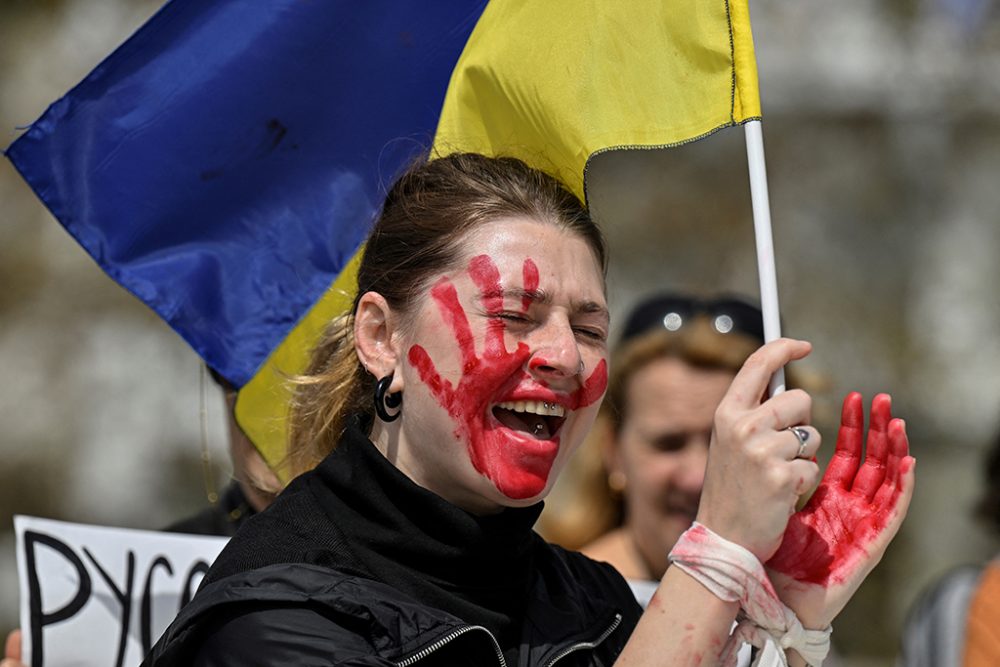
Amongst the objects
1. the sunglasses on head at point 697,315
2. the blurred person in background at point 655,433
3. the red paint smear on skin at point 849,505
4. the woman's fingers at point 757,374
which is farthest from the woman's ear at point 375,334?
the sunglasses on head at point 697,315

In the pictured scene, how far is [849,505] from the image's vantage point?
2.40 meters

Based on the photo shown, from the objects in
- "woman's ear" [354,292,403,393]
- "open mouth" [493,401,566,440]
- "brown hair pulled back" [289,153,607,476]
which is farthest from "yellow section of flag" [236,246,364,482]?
"open mouth" [493,401,566,440]

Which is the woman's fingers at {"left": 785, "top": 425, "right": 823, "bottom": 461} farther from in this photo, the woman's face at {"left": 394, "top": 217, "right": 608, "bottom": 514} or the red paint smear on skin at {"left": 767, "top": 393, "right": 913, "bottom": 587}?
the woman's face at {"left": 394, "top": 217, "right": 608, "bottom": 514}

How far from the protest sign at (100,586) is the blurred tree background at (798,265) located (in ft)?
17.6

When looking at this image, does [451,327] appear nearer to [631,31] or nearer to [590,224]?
[590,224]

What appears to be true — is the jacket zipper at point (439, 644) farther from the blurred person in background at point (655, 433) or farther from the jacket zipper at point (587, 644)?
the blurred person in background at point (655, 433)

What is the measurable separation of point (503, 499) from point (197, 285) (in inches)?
59.2

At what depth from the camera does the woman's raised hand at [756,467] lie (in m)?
2.20

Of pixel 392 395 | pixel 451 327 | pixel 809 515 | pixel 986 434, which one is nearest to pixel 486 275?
pixel 451 327

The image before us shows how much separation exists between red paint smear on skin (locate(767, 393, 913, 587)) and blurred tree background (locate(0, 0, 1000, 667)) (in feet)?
23.7

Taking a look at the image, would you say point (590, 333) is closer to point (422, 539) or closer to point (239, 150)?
point (422, 539)

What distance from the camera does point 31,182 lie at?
11.8 ft

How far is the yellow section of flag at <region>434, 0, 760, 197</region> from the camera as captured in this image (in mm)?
2750

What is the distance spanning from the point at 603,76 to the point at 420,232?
Result: 1.78 ft
